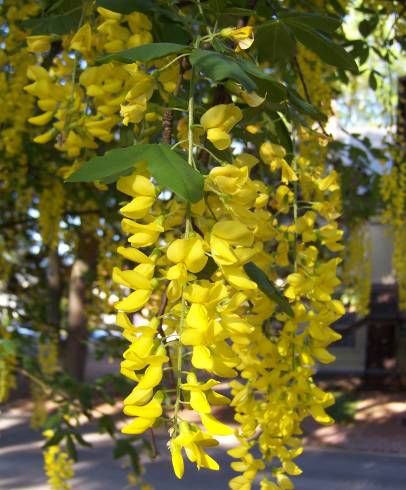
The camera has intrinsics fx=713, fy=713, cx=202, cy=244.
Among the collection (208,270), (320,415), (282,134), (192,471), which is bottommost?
(192,471)

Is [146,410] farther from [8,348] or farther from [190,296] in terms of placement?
[8,348]

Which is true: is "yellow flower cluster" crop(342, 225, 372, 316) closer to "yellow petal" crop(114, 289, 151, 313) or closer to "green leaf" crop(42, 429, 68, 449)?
"green leaf" crop(42, 429, 68, 449)

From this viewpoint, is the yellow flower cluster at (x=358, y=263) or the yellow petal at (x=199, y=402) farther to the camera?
the yellow flower cluster at (x=358, y=263)

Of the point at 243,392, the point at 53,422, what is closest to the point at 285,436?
the point at 243,392

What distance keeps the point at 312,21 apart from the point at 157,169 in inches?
18.6

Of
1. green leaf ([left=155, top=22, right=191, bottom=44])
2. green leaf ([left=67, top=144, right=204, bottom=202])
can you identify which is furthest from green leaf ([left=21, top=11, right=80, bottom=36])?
green leaf ([left=67, top=144, right=204, bottom=202])

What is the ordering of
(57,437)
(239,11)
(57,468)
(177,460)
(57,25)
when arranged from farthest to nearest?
1. (57,468)
2. (57,437)
3. (57,25)
4. (239,11)
5. (177,460)

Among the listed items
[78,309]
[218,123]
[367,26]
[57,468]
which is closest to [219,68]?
[218,123]

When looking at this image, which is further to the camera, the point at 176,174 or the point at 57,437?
the point at 57,437

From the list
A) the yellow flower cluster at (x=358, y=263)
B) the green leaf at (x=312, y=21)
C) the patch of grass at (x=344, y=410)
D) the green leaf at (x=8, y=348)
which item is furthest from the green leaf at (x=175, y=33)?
the patch of grass at (x=344, y=410)

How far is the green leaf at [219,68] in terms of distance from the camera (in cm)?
78

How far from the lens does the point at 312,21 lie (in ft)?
3.51

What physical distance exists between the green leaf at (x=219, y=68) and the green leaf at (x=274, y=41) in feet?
1.06

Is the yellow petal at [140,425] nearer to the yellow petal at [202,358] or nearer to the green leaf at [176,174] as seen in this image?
the yellow petal at [202,358]
